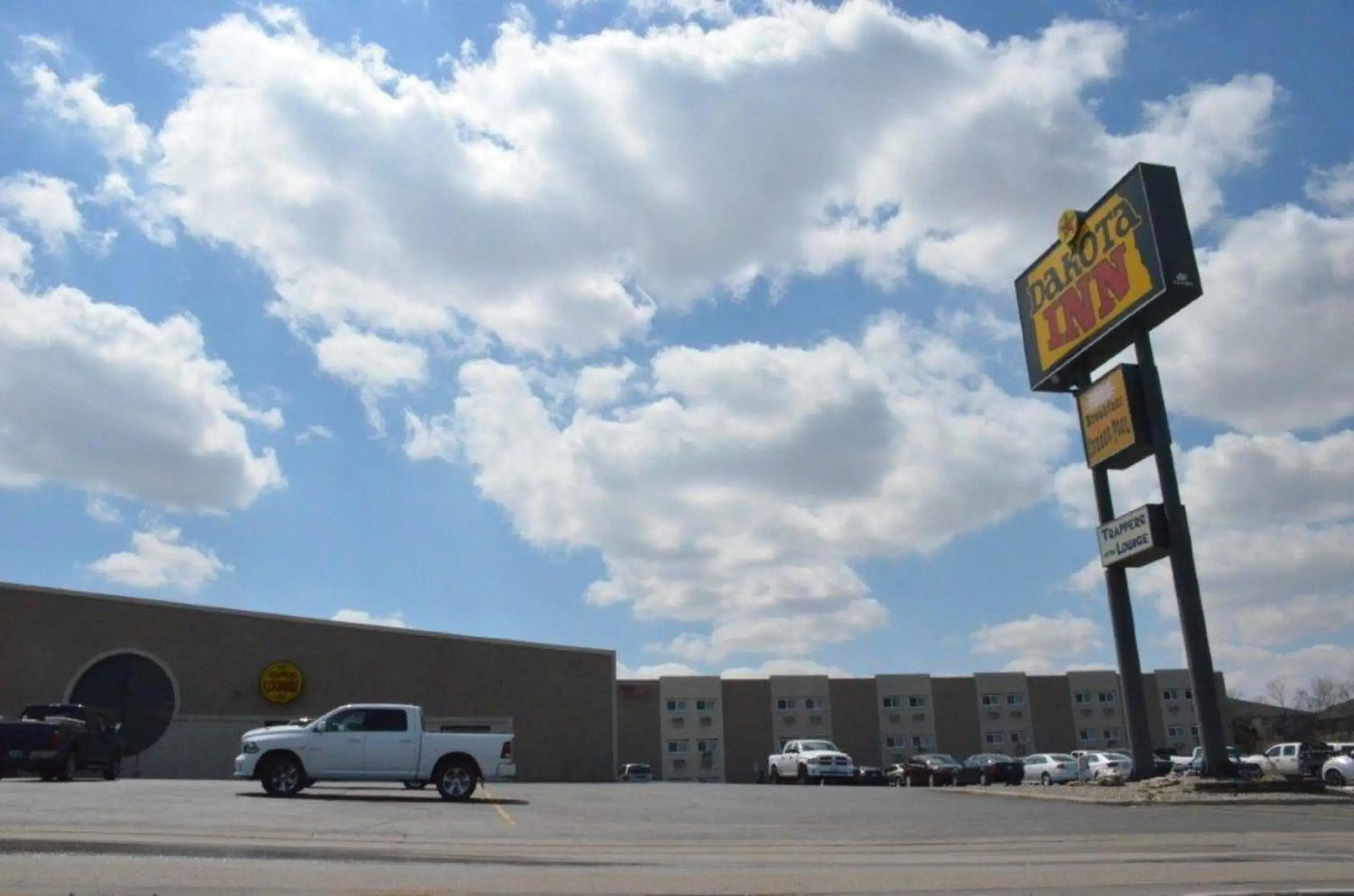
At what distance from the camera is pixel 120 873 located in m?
9.12

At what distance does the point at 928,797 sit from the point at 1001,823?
348 inches

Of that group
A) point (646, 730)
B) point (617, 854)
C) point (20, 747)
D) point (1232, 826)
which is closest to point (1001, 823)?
point (1232, 826)

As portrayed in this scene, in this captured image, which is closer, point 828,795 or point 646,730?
point 828,795

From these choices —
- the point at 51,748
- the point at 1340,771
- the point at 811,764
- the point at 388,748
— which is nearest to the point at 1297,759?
the point at 1340,771

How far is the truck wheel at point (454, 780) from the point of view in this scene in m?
22.5

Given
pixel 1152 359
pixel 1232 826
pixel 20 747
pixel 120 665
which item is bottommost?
pixel 1232 826

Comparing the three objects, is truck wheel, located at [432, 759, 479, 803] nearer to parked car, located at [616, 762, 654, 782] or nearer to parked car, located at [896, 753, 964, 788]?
parked car, located at [896, 753, 964, 788]

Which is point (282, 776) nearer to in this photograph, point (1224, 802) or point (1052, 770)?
point (1224, 802)

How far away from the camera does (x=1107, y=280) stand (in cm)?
2962

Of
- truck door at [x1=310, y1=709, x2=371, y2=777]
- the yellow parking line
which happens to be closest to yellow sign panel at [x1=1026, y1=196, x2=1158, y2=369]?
the yellow parking line

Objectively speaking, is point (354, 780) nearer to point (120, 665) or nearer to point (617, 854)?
point (617, 854)

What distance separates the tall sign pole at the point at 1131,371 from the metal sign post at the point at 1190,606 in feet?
0.08

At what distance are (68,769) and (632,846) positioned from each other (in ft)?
63.6

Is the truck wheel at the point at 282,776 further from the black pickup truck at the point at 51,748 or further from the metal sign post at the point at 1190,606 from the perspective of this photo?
the metal sign post at the point at 1190,606
